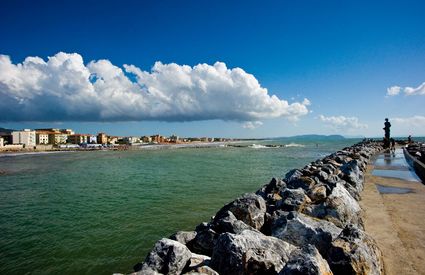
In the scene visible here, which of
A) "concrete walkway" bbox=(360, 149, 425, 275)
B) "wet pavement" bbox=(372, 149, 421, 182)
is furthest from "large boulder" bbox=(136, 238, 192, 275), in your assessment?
"wet pavement" bbox=(372, 149, 421, 182)

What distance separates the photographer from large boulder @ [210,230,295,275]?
4.30 metres

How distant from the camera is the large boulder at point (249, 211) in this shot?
281 inches

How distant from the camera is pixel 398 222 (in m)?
7.85

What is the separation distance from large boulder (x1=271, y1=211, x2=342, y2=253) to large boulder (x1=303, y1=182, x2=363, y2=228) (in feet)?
3.57

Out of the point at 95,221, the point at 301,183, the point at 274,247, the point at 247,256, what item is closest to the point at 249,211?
the point at 274,247

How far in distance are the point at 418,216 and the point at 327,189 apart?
2.61 meters

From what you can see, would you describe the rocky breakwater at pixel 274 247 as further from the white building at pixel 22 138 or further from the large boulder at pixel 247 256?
the white building at pixel 22 138

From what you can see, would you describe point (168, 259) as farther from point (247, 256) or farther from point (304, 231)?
point (304, 231)

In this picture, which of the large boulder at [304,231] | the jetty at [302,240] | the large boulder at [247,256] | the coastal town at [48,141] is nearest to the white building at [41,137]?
the coastal town at [48,141]

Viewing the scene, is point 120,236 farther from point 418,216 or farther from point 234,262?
point 418,216

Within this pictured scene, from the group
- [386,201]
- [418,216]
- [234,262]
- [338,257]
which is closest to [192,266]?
[234,262]

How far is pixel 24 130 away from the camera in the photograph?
123250 mm

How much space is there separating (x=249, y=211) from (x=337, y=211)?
88.1 inches

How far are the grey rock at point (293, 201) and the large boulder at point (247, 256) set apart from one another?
3.07m
